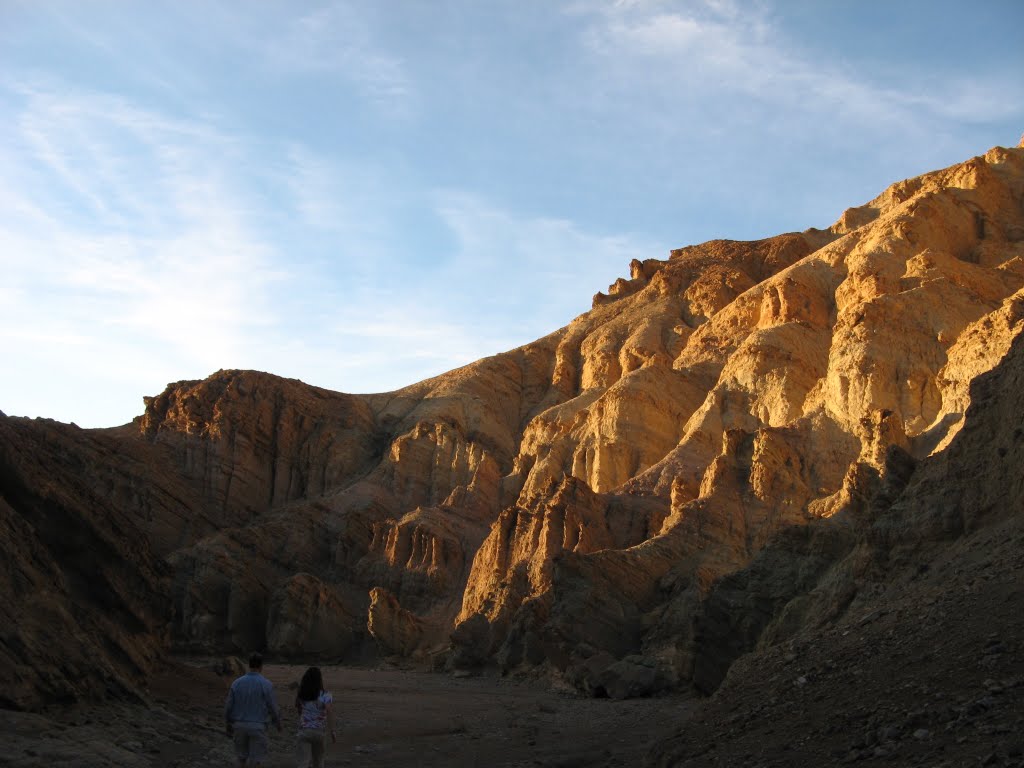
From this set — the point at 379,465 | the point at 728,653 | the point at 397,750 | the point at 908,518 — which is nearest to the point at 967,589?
the point at 908,518

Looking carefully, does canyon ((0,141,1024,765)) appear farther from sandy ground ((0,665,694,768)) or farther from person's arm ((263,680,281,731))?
person's arm ((263,680,281,731))

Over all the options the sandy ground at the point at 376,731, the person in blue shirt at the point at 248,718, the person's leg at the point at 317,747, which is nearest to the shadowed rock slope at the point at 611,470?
the sandy ground at the point at 376,731

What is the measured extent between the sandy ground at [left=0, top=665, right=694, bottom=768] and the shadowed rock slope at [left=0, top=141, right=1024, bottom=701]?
144 cm

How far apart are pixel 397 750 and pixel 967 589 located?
10198mm

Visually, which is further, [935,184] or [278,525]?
[935,184]

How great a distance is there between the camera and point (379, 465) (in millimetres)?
77250

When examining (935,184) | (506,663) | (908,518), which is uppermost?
(935,184)

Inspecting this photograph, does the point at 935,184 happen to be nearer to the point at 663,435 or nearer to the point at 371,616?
the point at 663,435

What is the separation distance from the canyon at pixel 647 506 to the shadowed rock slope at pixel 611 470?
169mm

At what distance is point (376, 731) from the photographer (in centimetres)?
2205

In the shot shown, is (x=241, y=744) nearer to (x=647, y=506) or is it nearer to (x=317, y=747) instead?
(x=317, y=747)

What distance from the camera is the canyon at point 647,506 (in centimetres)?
1550

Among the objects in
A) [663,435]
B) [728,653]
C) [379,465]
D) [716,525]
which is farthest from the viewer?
[379,465]

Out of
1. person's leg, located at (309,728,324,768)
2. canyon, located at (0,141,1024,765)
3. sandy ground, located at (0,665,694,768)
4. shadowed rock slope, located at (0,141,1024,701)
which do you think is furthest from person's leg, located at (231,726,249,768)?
shadowed rock slope, located at (0,141,1024,701)
